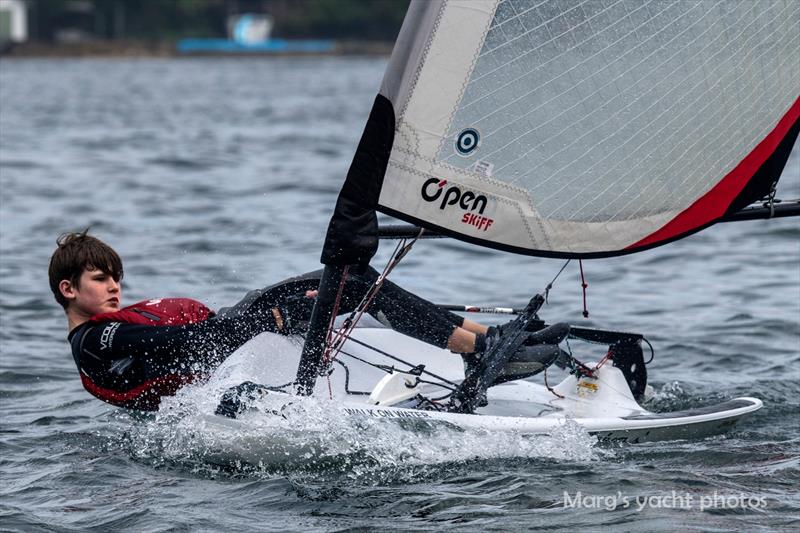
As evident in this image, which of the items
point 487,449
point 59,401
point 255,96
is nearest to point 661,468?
point 487,449

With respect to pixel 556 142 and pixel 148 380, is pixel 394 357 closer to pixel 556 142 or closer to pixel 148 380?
pixel 148 380

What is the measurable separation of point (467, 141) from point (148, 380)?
1.71 m

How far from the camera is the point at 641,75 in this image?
4945mm

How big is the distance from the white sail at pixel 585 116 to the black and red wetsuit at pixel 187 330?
0.79 meters

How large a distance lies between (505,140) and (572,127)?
12.1 inches

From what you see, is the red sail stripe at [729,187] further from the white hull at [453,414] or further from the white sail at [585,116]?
the white hull at [453,414]

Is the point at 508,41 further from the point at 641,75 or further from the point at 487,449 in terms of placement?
the point at 487,449

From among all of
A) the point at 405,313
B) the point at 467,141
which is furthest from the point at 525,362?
the point at 467,141

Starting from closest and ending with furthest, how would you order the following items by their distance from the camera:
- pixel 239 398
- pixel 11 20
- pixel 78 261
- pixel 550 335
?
pixel 239 398 → pixel 78 261 → pixel 550 335 → pixel 11 20

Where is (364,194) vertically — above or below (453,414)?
above

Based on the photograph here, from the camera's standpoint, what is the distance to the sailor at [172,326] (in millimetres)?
5242

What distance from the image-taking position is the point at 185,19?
296ft

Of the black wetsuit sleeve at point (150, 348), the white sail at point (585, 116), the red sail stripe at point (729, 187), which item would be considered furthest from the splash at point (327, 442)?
the red sail stripe at point (729, 187)

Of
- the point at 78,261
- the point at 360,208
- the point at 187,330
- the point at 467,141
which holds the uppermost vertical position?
the point at 467,141
